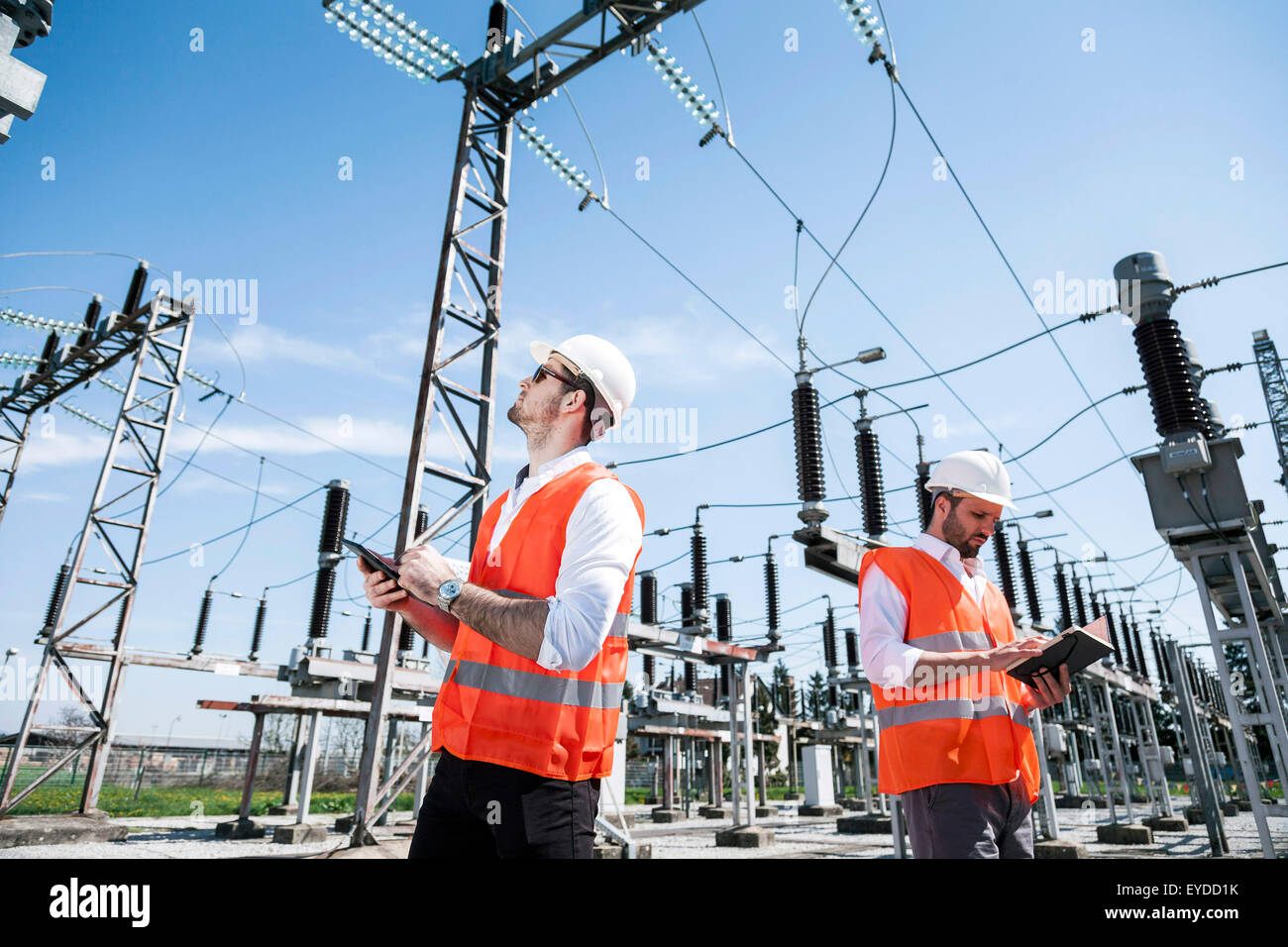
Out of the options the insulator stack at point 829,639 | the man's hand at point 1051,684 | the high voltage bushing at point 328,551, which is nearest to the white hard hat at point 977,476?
the man's hand at point 1051,684

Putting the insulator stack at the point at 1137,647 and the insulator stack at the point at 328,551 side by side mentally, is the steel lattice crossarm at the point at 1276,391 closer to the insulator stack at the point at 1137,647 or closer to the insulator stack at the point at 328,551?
the insulator stack at the point at 1137,647

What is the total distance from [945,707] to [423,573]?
1.73m

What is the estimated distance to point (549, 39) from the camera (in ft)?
25.0

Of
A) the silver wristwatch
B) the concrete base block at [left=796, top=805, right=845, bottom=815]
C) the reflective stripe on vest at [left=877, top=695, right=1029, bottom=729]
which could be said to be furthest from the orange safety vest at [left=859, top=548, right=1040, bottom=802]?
the concrete base block at [left=796, top=805, right=845, bottom=815]

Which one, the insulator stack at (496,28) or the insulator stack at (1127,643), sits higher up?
the insulator stack at (496,28)

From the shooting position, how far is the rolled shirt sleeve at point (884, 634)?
2.48 meters

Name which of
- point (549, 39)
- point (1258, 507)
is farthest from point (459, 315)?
point (1258, 507)

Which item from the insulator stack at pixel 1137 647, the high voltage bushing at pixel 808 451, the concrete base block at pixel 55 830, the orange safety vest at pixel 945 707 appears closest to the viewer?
the orange safety vest at pixel 945 707

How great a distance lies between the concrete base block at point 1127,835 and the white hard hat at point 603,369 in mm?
12530

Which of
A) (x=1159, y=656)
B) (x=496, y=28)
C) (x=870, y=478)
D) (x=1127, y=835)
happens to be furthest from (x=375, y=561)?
(x=1159, y=656)

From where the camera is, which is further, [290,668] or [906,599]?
[290,668]

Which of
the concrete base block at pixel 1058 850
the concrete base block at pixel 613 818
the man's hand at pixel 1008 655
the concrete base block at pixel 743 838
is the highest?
the man's hand at pixel 1008 655
